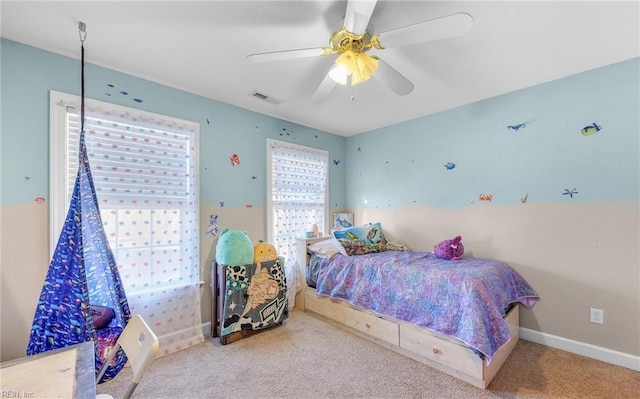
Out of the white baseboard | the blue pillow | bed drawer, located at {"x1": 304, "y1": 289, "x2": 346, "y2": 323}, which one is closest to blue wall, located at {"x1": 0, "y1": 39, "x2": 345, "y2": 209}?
the blue pillow

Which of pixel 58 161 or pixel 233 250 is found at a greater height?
pixel 58 161

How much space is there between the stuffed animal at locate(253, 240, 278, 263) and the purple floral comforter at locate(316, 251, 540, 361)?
61cm

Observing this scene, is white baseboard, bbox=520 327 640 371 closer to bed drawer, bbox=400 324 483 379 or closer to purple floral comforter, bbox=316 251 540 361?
purple floral comforter, bbox=316 251 540 361

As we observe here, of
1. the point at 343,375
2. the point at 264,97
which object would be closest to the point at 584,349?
the point at 343,375

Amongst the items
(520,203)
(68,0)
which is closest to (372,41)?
(68,0)

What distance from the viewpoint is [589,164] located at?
2.29m

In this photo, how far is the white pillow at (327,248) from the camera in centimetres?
300

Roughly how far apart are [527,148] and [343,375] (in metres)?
2.58

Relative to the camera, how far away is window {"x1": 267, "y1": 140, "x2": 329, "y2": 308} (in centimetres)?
330

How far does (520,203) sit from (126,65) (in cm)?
363

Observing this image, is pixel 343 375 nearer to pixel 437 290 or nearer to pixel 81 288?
Answer: pixel 437 290

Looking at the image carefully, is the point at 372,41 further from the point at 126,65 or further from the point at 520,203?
the point at 520,203

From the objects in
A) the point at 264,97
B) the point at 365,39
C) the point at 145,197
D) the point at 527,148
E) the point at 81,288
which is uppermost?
the point at 264,97

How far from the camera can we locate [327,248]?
121 inches
